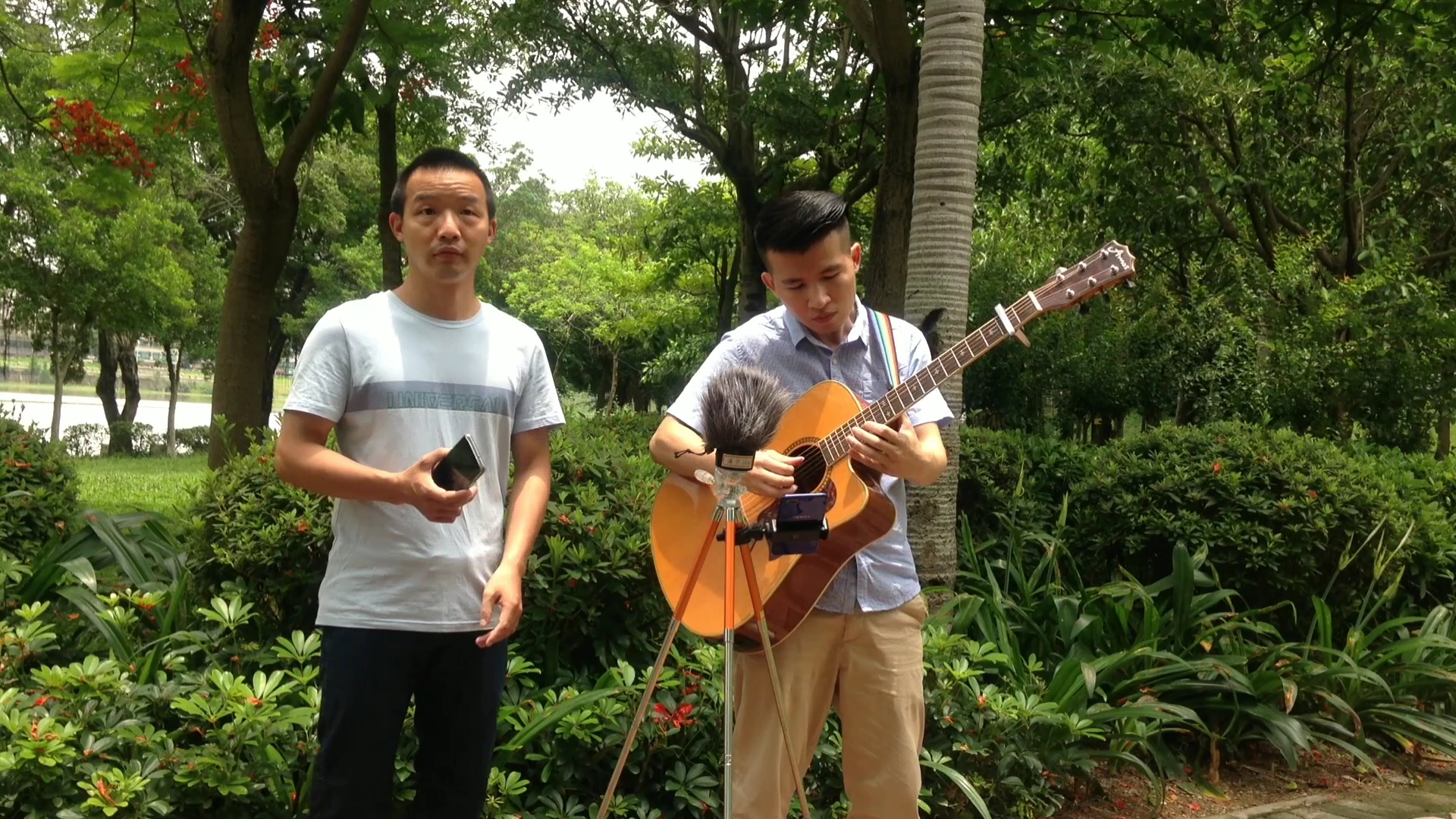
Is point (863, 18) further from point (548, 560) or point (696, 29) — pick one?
point (696, 29)

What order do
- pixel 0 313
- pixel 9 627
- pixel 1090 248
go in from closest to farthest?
pixel 9 627
pixel 1090 248
pixel 0 313

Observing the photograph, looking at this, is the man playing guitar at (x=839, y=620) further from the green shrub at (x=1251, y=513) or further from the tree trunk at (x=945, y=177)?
the green shrub at (x=1251, y=513)

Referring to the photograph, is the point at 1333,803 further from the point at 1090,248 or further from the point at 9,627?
the point at 1090,248

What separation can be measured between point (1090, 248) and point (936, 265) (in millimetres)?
11454

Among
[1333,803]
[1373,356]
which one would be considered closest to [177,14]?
[1333,803]

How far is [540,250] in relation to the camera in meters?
40.8

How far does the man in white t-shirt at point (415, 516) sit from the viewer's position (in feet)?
7.46

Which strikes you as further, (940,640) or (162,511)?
(162,511)

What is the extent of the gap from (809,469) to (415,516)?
0.91 metres

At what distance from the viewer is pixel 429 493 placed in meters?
2.09

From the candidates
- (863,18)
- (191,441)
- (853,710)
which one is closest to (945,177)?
(863,18)

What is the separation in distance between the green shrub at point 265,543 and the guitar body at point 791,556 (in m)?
1.54

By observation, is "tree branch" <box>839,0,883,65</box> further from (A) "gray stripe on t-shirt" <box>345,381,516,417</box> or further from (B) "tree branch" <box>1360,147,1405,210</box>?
(B) "tree branch" <box>1360,147,1405,210</box>

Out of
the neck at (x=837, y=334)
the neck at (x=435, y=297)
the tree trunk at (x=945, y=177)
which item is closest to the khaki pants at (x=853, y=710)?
the neck at (x=837, y=334)
